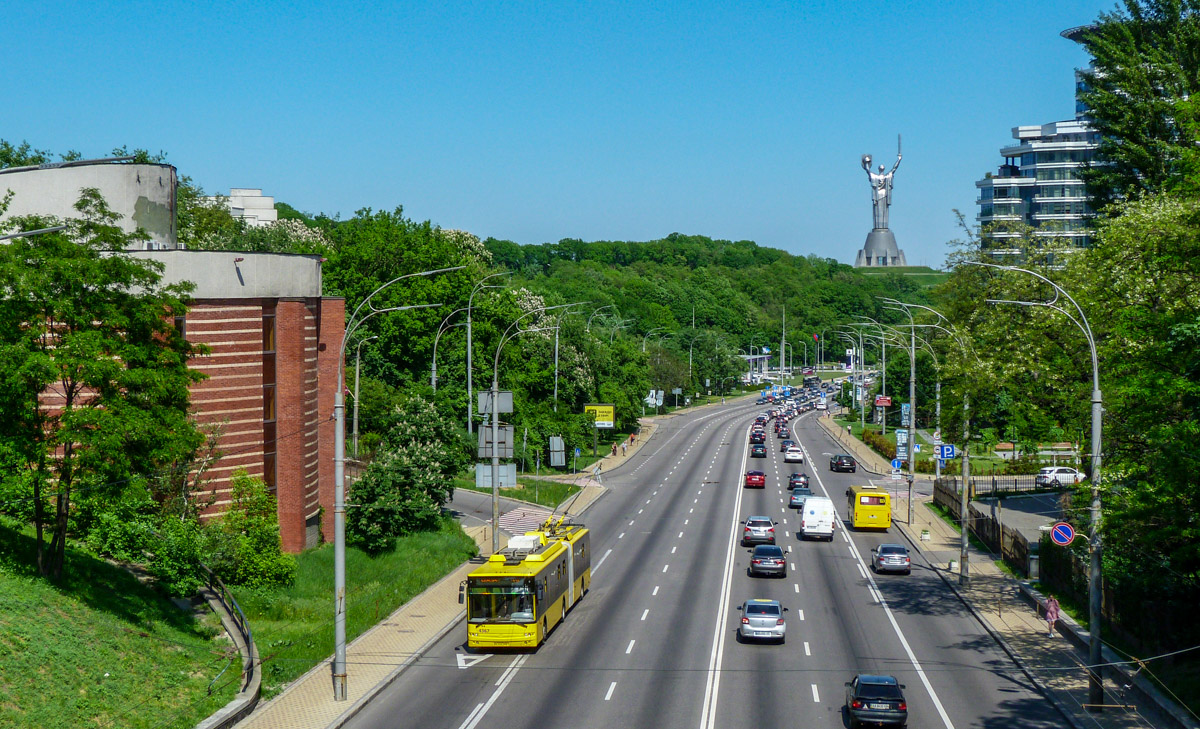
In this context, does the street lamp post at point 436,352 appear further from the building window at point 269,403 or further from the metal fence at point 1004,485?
the metal fence at point 1004,485

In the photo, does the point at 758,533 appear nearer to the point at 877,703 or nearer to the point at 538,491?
the point at 538,491

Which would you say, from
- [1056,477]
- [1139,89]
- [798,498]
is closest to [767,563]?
[798,498]

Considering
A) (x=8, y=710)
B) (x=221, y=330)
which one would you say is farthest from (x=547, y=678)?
(x=221, y=330)

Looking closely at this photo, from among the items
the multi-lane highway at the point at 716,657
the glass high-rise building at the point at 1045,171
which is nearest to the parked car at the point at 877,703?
the multi-lane highway at the point at 716,657

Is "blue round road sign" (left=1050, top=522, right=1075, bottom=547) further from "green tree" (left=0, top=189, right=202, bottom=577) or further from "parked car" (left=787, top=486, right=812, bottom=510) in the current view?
"parked car" (left=787, top=486, right=812, bottom=510)

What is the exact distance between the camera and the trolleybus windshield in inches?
1266

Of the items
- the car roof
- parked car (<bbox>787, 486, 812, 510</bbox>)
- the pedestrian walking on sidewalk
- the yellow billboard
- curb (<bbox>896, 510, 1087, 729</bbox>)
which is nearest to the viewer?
the car roof

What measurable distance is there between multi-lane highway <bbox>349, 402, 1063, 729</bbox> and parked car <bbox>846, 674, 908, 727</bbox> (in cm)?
92

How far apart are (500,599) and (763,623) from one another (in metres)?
7.89

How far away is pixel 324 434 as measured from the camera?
47312 millimetres

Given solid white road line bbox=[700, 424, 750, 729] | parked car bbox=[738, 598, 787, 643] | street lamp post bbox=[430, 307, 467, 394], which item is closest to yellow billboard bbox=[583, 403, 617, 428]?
street lamp post bbox=[430, 307, 467, 394]

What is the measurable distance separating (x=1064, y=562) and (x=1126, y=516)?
12977 mm

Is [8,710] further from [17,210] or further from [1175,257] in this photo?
[1175,257]

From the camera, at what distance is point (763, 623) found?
3381cm
